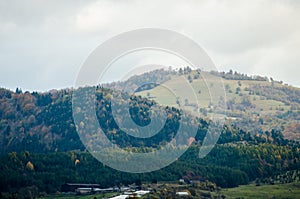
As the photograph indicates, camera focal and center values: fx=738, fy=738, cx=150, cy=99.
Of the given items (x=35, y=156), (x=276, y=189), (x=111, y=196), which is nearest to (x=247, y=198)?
(x=276, y=189)

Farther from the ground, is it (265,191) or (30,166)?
(30,166)

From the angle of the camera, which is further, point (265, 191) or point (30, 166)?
point (30, 166)

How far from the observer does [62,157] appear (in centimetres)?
18275

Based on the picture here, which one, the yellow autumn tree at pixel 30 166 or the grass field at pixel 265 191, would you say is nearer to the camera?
the grass field at pixel 265 191

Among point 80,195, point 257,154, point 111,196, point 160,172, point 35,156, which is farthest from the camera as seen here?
point 257,154

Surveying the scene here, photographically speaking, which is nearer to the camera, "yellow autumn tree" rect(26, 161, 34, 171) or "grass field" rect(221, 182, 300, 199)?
"grass field" rect(221, 182, 300, 199)

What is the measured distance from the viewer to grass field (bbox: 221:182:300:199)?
490 feet

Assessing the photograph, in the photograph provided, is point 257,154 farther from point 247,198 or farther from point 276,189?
point 247,198

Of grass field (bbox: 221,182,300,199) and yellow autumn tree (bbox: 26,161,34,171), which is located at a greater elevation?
yellow autumn tree (bbox: 26,161,34,171)

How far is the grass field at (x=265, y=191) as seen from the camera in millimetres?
149375

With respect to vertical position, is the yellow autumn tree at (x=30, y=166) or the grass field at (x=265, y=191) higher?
the yellow autumn tree at (x=30, y=166)

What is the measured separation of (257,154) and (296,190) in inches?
1612

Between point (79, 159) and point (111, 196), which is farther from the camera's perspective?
point (79, 159)

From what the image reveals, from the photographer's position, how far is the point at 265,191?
6206 inches
